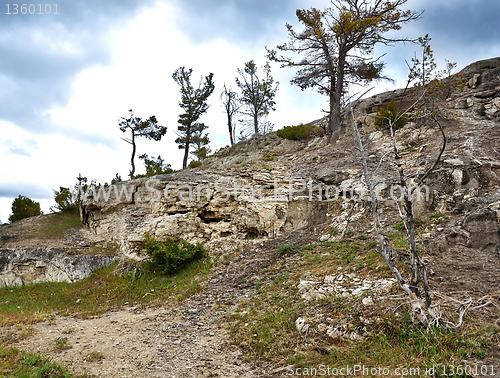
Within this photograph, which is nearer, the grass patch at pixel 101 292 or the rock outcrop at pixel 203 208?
the grass patch at pixel 101 292

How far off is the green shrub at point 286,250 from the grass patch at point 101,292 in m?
3.05

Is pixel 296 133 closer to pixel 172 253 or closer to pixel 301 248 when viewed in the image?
pixel 301 248

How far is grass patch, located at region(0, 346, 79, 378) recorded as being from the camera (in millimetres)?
5975

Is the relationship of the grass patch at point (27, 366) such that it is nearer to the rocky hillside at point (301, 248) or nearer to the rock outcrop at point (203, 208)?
the rocky hillside at point (301, 248)

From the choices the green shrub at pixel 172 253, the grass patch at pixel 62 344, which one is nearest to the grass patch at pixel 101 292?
the green shrub at pixel 172 253

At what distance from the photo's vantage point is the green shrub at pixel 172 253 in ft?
39.9

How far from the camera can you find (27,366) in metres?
6.32

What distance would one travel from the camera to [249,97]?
29344 millimetres

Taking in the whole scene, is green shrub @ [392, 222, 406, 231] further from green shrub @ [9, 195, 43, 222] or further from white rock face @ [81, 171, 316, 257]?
green shrub @ [9, 195, 43, 222]

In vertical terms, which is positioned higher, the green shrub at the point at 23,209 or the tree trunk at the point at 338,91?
the tree trunk at the point at 338,91

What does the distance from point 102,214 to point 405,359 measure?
1551 cm

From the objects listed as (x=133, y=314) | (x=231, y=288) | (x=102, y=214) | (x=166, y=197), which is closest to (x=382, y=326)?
(x=231, y=288)

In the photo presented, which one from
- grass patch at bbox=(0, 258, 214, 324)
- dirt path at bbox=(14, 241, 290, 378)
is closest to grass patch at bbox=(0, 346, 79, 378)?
dirt path at bbox=(14, 241, 290, 378)

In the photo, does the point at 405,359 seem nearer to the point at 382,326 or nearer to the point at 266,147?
the point at 382,326
